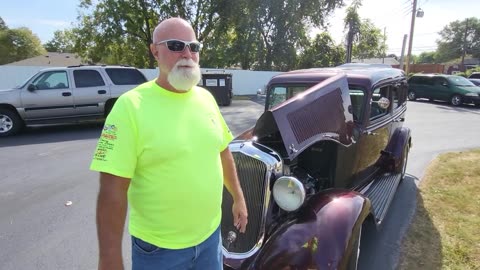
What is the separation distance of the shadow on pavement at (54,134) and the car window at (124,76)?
1.66m

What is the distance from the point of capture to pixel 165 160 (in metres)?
1.68

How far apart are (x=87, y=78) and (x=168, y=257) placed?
389 inches

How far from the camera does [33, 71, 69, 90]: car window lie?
984 cm

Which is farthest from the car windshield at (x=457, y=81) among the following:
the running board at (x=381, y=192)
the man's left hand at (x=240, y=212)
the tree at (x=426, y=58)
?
the tree at (x=426, y=58)

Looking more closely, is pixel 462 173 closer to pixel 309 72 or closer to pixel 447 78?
pixel 309 72

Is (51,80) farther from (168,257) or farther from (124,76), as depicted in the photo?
(168,257)

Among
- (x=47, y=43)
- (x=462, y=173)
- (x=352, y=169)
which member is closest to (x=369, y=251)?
(x=352, y=169)

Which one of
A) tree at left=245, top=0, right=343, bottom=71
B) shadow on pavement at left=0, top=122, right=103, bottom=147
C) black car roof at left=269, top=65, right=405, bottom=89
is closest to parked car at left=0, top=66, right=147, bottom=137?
shadow on pavement at left=0, top=122, right=103, bottom=147

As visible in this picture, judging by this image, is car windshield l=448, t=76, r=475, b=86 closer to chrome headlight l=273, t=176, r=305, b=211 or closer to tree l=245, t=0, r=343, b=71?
tree l=245, t=0, r=343, b=71

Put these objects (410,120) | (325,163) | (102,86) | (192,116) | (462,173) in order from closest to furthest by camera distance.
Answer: (192,116) → (325,163) → (462,173) → (102,86) → (410,120)

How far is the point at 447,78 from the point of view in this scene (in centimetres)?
1872

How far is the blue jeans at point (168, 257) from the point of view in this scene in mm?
1821

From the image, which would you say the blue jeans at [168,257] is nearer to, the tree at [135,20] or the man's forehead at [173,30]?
the man's forehead at [173,30]

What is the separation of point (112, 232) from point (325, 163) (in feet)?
8.48
